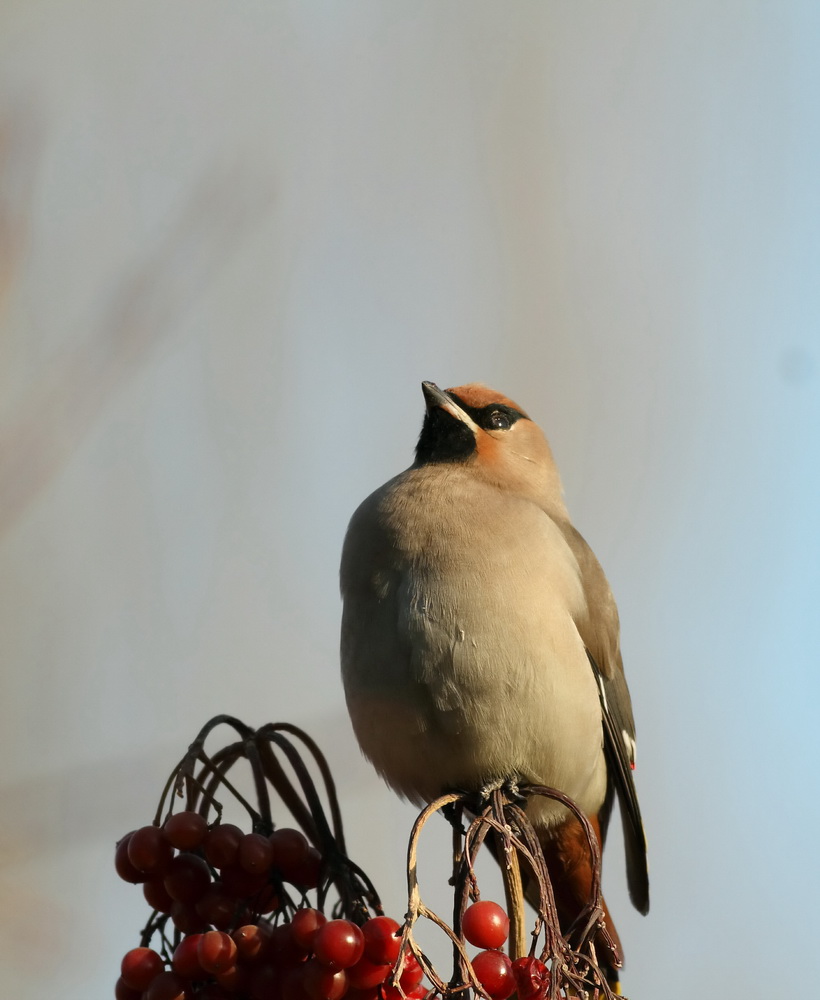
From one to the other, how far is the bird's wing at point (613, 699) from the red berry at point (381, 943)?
1496mm

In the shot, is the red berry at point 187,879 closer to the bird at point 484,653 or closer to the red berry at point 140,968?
the red berry at point 140,968

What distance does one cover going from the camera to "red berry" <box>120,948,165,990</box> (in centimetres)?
242

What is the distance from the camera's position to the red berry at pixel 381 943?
7.77 ft

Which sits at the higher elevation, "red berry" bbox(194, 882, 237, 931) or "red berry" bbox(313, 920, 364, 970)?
"red berry" bbox(313, 920, 364, 970)

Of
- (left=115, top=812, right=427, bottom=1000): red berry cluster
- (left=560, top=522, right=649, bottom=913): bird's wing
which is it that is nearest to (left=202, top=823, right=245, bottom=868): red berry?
(left=115, top=812, right=427, bottom=1000): red berry cluster

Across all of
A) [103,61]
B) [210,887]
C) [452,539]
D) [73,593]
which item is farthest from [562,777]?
[103,61]

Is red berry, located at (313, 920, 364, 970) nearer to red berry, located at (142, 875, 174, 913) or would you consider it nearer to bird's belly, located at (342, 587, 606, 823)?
red berry, located at (142, 875, 174, 913)

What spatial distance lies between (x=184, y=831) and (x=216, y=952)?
0.26m

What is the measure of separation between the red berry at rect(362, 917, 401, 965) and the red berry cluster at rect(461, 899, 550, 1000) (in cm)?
14

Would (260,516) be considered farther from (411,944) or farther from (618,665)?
(411,944)

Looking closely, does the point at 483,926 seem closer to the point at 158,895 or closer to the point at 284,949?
the point at 284,949

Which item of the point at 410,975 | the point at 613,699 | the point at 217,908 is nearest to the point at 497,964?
the point at 410,975

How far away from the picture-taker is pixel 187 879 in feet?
8.29

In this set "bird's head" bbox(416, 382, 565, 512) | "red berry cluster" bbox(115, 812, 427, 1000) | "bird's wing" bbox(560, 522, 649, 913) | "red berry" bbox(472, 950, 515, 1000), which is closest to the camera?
"red berry" bbox(472, 950, 515, 1000)
